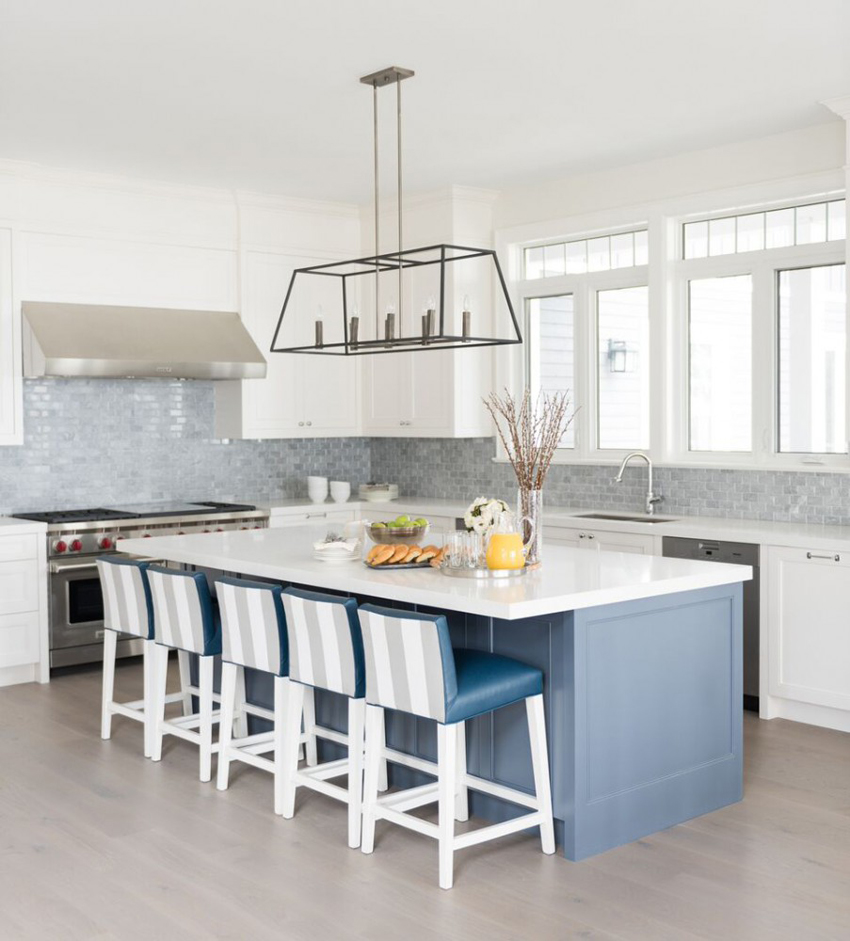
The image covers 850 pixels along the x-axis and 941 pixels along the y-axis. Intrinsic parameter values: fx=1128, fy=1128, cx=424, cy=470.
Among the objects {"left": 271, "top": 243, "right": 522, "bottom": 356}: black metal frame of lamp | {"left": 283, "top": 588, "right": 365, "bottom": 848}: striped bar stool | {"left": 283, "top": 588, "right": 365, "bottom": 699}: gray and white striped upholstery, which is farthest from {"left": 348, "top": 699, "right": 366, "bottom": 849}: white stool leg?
{"left": 271, "top": 243, "right": 522, "bottom": 356}: black metal frame of lamp

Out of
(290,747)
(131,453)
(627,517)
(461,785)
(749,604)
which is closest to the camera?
(461,785)

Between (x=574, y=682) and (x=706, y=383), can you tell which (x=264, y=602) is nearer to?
(x=574, y=682)

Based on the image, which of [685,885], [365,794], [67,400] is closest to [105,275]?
[67,400]

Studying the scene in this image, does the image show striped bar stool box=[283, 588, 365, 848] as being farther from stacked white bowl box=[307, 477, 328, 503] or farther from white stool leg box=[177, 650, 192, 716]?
stacked white bowl box=[307, 477, 328, 503]

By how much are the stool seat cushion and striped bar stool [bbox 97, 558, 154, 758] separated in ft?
5.35

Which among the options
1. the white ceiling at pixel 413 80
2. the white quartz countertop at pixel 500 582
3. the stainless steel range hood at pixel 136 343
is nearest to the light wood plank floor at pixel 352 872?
the white quartz countertop at pixel 500 582

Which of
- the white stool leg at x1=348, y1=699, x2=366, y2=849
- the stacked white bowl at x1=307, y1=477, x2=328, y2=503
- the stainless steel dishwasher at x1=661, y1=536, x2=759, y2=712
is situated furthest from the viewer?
the stacked white bowl at x1=307, y1=477, x2=328, y2=503

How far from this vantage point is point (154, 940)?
3.12 metres

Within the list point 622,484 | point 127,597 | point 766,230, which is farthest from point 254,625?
point 766,230

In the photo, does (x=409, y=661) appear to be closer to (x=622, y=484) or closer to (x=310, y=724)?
(x=310, y=724)

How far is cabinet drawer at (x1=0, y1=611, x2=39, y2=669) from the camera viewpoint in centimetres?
600

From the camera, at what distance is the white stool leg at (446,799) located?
346 centimetres

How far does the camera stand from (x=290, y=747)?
13.4ft

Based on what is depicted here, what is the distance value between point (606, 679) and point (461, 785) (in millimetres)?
678
